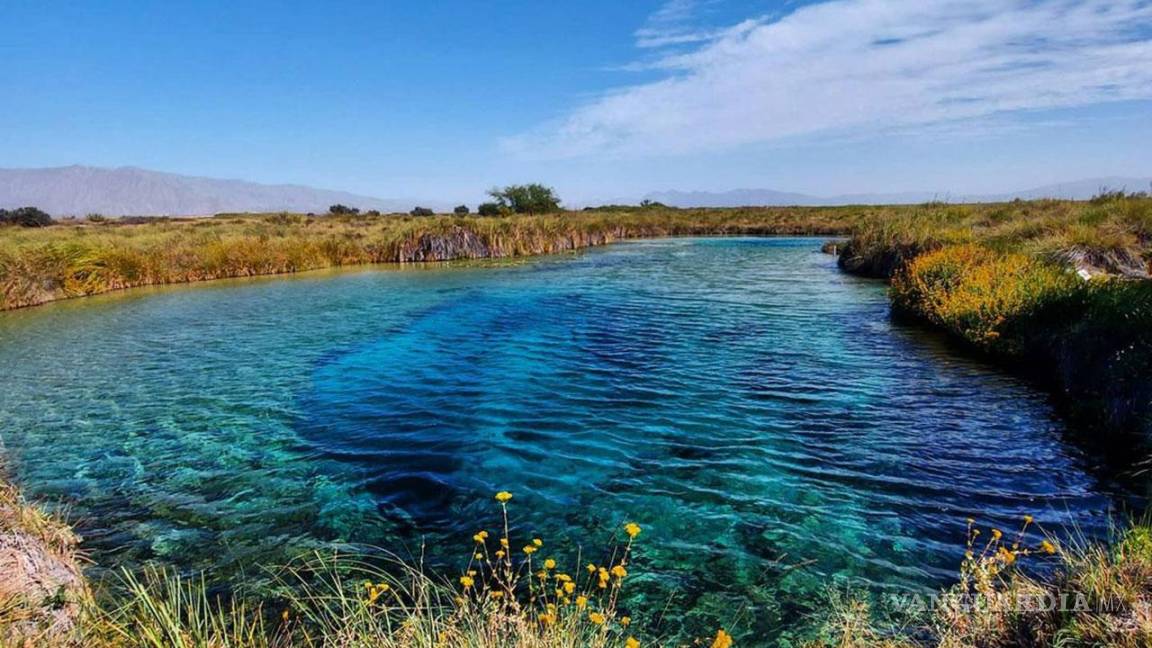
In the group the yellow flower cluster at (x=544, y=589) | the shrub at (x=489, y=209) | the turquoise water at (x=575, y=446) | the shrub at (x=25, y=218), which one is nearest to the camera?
the yellow flower cluster at (x=544, y=589)

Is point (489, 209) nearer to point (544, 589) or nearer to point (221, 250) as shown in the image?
point (221, 250)

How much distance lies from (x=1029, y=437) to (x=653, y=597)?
21.5ft

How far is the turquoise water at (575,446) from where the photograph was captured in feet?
18.9

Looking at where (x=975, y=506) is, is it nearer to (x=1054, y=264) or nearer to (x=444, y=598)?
(x=444, y=598)

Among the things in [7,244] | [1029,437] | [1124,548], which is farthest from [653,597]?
[7,244]

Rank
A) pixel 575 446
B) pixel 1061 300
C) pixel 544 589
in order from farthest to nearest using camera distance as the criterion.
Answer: pixel 1061 300 → pixel 575 446 → pixel 544 589

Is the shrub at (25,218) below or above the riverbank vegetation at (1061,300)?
above

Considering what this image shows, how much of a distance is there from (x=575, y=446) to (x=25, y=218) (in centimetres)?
7072

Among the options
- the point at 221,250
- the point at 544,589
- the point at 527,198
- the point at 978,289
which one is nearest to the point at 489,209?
the point at 527,198

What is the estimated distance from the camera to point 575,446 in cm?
835

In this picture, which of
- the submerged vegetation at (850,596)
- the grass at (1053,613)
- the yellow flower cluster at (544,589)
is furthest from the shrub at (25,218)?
the grass at (1053,613)

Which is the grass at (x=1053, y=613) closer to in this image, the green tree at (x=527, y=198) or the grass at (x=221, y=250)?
the grass at (x=221, y=250)

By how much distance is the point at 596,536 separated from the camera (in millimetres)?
5926

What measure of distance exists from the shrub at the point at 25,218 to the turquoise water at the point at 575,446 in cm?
4991
